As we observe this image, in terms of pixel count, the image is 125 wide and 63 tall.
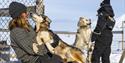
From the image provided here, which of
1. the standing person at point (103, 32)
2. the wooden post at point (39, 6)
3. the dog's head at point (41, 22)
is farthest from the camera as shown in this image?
the standing person at point (103, 32)

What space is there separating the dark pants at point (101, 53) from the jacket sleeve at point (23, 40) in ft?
13.6

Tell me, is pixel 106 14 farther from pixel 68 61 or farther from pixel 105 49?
pixel 68 61

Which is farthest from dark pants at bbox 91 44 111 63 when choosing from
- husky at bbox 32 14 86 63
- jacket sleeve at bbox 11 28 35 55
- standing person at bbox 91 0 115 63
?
jacket sleeve at bbox 11 28 35 55

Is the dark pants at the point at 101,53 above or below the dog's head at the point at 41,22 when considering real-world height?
below

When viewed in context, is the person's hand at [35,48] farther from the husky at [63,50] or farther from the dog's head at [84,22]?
the dog's head at [84,22]

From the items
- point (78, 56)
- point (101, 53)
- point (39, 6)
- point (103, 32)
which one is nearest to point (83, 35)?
point (103, 32)

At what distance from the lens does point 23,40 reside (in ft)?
20.9

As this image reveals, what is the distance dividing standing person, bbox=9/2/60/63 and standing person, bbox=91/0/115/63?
3884mm

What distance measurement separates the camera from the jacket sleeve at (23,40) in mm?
6352

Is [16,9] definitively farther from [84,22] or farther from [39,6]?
[84,22]

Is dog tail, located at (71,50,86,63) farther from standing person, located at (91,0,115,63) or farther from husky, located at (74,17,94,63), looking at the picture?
standing person, located at (91,0,115,63)

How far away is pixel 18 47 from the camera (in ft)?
21.0

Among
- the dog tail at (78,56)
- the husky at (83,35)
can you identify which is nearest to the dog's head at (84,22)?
the husky at (83,35)

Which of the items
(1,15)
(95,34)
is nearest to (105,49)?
(95,34)
